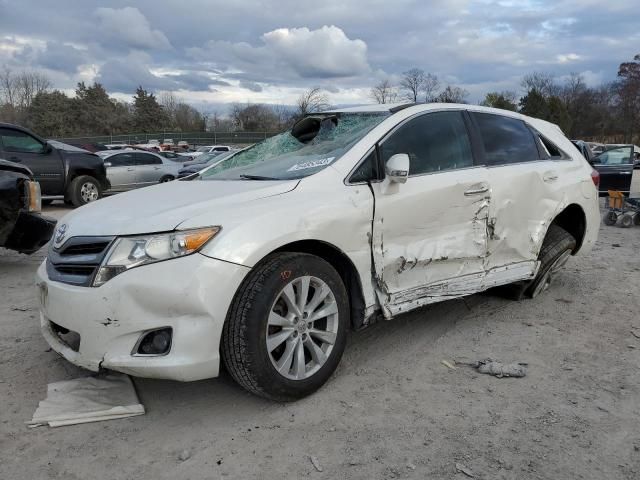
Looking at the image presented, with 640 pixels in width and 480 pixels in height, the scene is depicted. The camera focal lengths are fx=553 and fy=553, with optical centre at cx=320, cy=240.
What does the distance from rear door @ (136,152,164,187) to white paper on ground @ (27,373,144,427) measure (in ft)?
46.8

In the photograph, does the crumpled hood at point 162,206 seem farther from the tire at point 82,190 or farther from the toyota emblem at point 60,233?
the tire at point 82,190

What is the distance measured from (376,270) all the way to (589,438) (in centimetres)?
143

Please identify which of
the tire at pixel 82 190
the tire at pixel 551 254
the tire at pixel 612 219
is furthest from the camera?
the tire at pixel 82 190

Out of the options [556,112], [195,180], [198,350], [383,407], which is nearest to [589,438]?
[383,407]

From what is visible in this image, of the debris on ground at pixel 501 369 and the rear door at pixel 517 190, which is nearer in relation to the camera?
the debris on ground at pixel 501 369

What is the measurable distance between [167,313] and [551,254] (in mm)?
3460

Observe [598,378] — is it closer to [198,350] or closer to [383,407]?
[383,407]

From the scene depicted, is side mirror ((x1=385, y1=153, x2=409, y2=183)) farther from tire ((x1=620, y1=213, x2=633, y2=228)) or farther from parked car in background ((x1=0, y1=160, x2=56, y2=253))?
tire ((x1=620, y1=213, x2=633, y2=228))

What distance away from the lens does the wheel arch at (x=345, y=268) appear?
127 inches

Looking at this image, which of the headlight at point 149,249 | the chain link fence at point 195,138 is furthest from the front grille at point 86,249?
the chain link fence at point 195,138

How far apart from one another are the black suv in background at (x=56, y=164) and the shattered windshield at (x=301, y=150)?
8.23m

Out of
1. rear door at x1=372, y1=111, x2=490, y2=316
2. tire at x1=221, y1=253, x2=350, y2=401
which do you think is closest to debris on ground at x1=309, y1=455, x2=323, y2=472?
tire at x1=221, y1=253, x2=350, y2=401

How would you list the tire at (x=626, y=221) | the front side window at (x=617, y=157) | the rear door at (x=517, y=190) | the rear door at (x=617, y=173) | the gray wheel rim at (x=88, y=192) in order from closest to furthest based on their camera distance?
the rear door at (x=517, y=190)
the tire at (x=626, y=221)
the gray wheel rim at (x=88, y=192)
the rear door at (x=617, y=173)
the front side window at (x=617, y=157)

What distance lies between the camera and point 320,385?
3.18 meters
